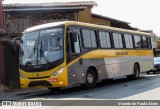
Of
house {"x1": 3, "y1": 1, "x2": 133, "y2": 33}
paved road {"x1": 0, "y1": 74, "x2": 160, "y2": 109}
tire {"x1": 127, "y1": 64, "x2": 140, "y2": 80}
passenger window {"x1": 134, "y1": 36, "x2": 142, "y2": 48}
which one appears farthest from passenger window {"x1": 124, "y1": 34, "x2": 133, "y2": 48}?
house {"x1": 3, "y1": 1, "x2": 133, "y2": 33}

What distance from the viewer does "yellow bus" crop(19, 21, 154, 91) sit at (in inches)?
595

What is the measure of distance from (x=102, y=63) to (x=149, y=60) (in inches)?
334

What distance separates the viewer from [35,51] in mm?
15555

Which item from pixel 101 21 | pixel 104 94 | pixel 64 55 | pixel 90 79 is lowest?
pixel 104 94

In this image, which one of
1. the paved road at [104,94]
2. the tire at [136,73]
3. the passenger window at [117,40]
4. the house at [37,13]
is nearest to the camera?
the paved road at [104,94]

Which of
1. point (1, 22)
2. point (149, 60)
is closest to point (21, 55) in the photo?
point (1, 22)

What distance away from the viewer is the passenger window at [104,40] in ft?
60.9

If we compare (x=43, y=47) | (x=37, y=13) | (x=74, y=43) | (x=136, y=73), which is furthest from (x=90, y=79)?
(x=37, y=13)

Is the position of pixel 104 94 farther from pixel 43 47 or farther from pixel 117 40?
pixel 117 40

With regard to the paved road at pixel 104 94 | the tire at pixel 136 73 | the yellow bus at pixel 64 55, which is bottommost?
the paved road at pixel 104 94

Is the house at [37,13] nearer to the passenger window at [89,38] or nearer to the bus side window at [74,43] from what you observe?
the passenger window at [89,38]

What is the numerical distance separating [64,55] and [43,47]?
0.97m

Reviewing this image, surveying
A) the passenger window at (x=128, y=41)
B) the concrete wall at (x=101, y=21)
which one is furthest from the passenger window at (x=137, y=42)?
the concrete wall at (x=101, y=21)

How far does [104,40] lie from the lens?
18.9 m
